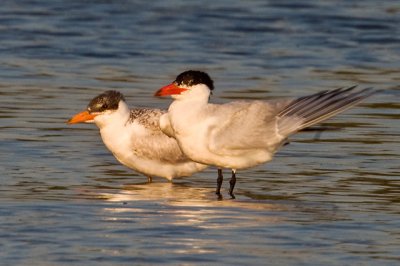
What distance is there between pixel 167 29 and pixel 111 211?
357 inches

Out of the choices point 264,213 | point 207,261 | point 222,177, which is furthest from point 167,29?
point 207,261

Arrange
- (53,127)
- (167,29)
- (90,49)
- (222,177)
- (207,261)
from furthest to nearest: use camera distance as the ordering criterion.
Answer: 1. (167,29)
2. (90,49)
3. (53,127)
4. (222,177)
5. (207,261)

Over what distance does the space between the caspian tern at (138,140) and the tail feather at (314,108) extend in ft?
3.42

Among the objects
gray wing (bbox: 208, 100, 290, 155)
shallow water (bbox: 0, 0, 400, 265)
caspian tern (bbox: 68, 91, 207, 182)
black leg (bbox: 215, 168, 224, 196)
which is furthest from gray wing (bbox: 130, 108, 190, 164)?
gray wing (bbox: 208, 100, 290, 155)

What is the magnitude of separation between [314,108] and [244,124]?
507 mm

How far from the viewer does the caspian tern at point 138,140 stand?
34.2 feet

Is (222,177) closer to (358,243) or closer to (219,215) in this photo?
(219,215)

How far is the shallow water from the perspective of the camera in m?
8.14

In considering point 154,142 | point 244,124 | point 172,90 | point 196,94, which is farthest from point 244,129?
point 154,142

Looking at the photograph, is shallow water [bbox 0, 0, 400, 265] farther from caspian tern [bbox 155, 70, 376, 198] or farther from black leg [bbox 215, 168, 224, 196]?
caspian tern [bbox 155, 70, 376, 198]

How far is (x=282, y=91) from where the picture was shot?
13.8 m

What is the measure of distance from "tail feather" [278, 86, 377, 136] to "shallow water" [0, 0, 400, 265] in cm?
15

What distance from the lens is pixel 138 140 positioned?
10.5m

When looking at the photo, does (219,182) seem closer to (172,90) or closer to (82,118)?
(172,90)
